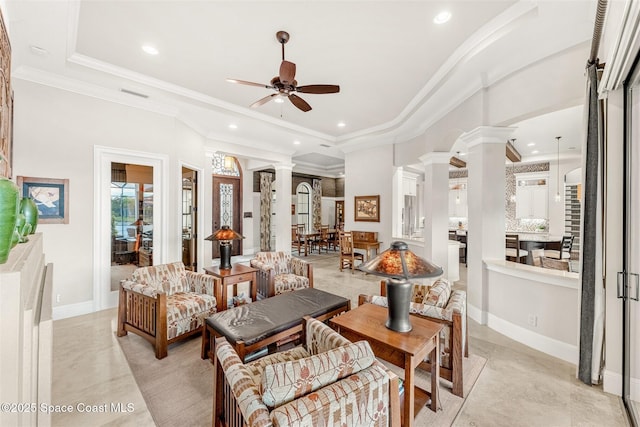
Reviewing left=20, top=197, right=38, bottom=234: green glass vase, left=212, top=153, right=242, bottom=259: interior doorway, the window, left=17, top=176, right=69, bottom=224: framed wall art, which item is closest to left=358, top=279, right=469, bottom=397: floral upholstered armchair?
left=20, top=197, right=38, bottom=234: green glass vase

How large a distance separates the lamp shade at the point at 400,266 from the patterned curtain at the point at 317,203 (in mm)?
9424

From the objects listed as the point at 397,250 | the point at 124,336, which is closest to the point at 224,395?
the point at 397,250

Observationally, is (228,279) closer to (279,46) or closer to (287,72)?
(287,72)

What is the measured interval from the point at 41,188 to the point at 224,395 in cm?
372

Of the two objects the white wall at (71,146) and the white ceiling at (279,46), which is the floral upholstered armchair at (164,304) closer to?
the white wall at (71,146)

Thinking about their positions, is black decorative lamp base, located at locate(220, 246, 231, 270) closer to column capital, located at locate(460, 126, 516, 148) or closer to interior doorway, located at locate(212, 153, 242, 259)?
column capital, located at locate(460, 126, 516, 148)

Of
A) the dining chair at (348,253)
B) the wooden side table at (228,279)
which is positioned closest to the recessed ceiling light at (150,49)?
the wooden side table at (228,279)

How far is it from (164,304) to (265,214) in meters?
6.88

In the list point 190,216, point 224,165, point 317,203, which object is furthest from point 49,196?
point 317,203

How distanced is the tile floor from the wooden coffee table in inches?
13.3

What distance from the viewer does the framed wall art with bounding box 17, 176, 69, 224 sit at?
3314 mm

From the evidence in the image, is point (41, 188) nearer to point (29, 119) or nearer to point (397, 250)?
point (29, 119)

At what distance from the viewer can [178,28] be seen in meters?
2.71

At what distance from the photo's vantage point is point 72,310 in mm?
3637
